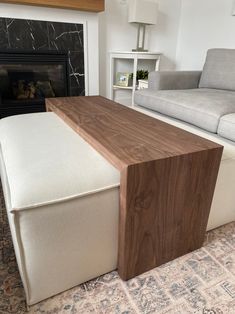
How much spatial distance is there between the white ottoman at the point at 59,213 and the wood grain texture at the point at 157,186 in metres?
0.05

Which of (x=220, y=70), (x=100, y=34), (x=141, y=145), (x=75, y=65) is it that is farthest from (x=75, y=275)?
(x=100, y=34)

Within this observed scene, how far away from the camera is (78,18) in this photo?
2.41 m

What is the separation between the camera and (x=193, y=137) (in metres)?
0.89

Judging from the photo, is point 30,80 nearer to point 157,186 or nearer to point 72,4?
point 72,4

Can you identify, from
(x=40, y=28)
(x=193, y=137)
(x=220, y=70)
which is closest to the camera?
(x=193, y=137)

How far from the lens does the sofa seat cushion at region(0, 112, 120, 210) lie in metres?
0.64

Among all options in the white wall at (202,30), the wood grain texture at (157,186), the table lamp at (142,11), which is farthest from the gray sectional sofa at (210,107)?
the table lamp at (142,11)

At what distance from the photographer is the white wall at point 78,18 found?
2176 millimetres

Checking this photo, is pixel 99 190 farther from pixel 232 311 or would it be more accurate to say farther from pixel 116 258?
pixel 232 311

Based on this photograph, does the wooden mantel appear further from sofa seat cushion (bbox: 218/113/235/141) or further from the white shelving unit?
sofa seat cushion (bbox: 218/113/235/141)

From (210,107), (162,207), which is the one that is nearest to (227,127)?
(210,107)

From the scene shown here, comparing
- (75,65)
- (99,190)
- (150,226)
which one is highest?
(75,65)

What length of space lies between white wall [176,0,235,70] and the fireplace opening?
1508 millimetres

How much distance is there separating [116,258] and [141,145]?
416 millimetres
